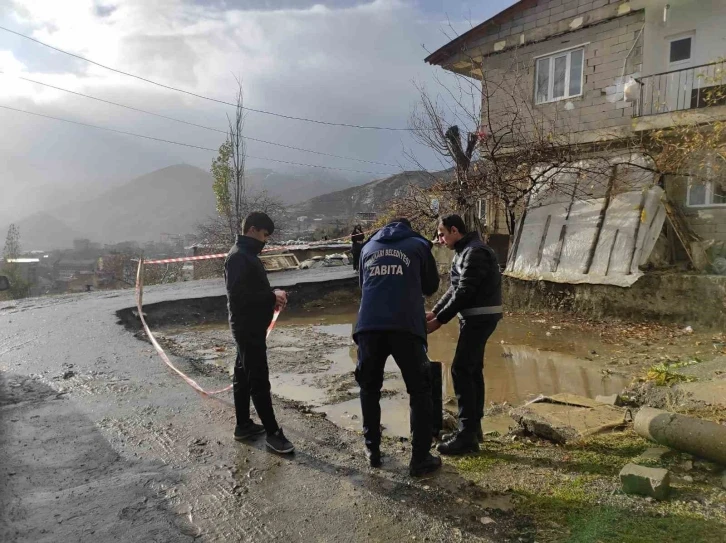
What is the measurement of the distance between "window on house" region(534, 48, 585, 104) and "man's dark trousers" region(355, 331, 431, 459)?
13.1 meters

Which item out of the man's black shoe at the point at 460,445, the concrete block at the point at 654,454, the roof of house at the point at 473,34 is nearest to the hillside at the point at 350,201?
the roof of house at the point at 473,34

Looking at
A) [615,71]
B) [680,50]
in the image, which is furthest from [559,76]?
[680,50]

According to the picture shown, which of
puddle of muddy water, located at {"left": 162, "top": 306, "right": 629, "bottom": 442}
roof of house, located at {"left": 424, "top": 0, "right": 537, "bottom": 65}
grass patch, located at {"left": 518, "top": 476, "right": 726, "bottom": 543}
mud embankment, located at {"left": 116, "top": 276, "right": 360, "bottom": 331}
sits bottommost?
puddle of muddy water, located at {"left": 162, "top": 306, "right": 629, "bottom": 442}

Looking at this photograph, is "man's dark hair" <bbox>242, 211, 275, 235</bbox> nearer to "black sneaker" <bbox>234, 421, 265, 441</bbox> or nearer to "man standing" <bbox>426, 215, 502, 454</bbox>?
"man standing" <bbox>426, 215, 502, 454</bbox>

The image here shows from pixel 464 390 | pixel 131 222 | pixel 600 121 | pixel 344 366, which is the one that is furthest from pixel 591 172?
pixel 131 222

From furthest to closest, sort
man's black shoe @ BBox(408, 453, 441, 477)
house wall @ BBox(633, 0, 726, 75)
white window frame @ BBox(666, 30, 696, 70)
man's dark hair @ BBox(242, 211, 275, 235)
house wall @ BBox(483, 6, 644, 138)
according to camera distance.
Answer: house wall @ BBox(483, 6, 644, 138), white window frame @ BBox(666, 30, 696, 70), house wall @ BBox(633, 0, 726, 75), man's dark hair @ BBox(242, 211, 275, 235), man's black shoe @ BBox(408, 453, 441, 477)

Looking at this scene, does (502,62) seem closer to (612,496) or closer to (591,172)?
(591,172)

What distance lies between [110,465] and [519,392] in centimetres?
481

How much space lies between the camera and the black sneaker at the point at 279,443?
12.0 ft

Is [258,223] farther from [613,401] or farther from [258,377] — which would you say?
[613,401]

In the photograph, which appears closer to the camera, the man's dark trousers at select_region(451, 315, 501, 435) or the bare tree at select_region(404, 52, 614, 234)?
the man's dark trousers at select_region(451, 315, 501, 435)

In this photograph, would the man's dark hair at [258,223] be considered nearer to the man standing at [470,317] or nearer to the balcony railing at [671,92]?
the man standing at [470,317]

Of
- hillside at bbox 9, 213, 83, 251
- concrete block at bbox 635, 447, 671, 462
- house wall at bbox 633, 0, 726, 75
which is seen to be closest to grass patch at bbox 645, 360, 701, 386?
concrete block at bbox 635, 447, 671, 462

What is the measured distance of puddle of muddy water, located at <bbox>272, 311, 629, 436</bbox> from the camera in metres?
5.48
